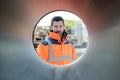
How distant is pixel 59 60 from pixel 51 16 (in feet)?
0.44

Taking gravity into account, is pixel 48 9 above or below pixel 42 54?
above

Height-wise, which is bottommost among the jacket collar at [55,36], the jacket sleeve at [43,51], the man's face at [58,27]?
the jacket sleeve at [43,51]

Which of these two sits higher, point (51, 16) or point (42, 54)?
point (51, 16)

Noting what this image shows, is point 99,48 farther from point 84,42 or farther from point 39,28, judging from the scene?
point 39,28

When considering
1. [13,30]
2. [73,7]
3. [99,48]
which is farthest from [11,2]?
[99,48]

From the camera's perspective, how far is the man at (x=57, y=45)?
2.06ft

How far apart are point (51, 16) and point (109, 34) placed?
0.58 ft

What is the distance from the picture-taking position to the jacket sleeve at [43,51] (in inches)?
24.1

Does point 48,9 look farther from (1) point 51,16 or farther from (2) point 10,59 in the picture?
(2) point 10,59

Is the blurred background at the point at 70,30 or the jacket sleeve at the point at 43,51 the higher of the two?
the blurred background at the point at 70,30

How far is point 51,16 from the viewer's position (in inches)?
24.1

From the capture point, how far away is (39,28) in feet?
2.00

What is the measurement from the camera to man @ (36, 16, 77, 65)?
2.06 feet

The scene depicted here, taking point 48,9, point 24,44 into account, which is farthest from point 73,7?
point 24,44
